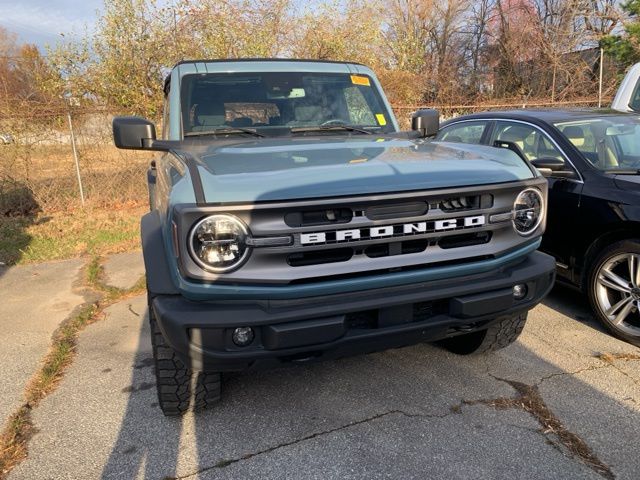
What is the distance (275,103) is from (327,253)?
1.76 meters

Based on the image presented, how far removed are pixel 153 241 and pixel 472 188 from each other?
1.59m

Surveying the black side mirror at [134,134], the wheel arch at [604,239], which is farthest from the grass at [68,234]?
the wheel arch at [604,239]

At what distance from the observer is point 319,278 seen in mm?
2242

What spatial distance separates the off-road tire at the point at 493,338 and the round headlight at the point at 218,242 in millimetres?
1713

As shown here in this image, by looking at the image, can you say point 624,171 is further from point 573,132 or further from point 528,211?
point 528,211

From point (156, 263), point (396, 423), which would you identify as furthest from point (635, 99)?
point (156, 263)

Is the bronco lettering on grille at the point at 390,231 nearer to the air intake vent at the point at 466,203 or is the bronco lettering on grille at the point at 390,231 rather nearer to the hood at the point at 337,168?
the air intake vent at the point at 466,203

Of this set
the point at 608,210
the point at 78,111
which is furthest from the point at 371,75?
the point at 78,111

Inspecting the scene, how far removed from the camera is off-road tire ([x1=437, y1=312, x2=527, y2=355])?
3207 mm

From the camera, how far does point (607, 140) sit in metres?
4.18

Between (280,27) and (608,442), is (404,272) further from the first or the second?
(280,27)

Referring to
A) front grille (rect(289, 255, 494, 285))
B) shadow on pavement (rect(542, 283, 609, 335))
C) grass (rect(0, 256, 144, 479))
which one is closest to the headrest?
shadow on pavement (rect(542, 283, 609, 335))

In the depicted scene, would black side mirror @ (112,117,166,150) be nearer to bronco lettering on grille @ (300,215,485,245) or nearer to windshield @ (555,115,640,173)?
bronco lettering on grille @ (300,215,485,245)

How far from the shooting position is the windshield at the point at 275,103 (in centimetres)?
349
